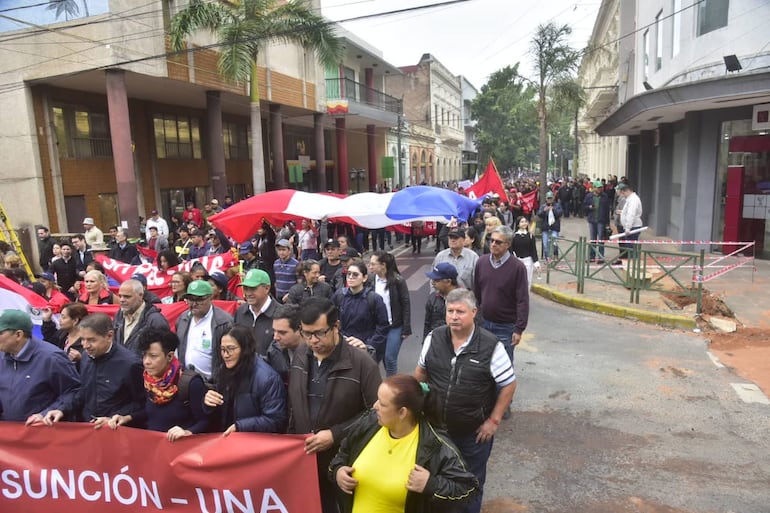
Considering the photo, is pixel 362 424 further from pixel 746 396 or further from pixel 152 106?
pixel 152 106

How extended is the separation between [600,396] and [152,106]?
19.3 m

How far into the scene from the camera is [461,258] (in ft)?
20.8

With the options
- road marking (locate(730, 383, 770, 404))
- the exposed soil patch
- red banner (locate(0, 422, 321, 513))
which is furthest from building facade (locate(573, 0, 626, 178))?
red banner (locate(0, 422, 321, 513))

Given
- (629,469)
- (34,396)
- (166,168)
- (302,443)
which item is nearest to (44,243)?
(166,168)

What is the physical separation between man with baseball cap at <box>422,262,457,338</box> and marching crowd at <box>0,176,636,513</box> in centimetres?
2

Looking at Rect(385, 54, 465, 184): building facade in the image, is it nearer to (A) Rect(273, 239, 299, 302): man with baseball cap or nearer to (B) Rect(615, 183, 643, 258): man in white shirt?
(B) Rect(615, 183, 643, 258): man in white shirt

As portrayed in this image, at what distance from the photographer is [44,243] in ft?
42.4

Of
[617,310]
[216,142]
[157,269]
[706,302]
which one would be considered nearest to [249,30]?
[216,142]

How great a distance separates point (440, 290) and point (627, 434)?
7.80ft

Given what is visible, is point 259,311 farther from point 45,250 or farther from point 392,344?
point 45,250

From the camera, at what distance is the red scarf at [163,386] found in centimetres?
352

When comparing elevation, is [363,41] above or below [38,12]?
above

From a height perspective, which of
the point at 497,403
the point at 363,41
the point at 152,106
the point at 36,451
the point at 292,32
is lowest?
the point at 36,451

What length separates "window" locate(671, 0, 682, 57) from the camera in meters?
15.1
